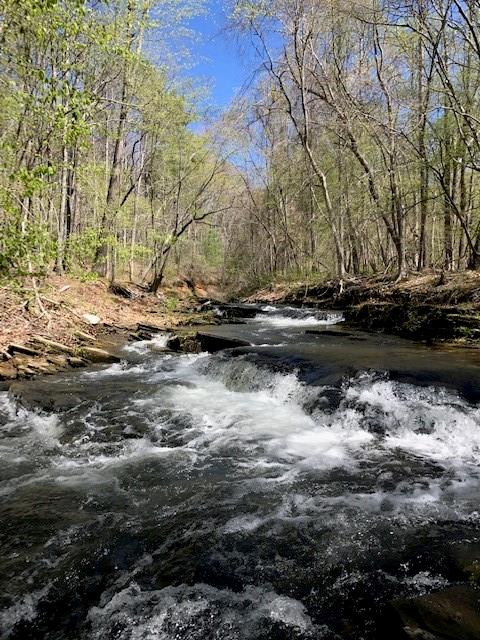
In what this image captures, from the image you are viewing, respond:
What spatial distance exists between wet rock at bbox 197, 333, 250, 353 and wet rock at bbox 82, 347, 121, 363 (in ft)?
7.68

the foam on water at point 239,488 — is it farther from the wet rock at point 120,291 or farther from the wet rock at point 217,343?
the wet rock at point 120,291

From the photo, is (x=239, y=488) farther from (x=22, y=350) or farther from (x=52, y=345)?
(x=52, y=345)

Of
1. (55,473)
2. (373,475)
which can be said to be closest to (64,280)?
(55,473)

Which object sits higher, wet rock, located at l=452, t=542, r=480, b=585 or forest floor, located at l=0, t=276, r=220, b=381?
forest floor, located at l=0, t=276, r=220, b=381

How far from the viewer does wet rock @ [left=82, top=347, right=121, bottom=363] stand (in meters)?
10.0

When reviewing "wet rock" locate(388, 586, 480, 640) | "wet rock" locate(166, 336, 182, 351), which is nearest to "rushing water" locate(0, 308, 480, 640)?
"wet rock" locate(388, 586, 480, 640)

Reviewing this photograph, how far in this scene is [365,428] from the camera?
252 inches

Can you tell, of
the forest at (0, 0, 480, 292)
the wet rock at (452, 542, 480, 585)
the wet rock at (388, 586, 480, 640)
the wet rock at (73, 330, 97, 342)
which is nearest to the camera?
the wet rock at (388, 586, 480, 640)

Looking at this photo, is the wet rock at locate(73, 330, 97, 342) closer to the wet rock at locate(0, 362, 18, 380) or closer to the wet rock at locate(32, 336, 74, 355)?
the wet rock at locate(32, 336, 74, 355)

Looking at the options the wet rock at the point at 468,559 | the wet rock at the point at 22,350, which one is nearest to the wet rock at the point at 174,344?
the wet rock at the point at 22,350

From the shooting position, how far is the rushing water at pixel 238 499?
3.01 m

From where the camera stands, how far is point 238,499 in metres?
4.48

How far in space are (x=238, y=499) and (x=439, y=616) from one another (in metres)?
2.27

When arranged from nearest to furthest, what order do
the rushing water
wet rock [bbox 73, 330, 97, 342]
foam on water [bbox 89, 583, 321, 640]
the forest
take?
foam on water [bbox 89, 583, 321, 640] < the rushing water < the forest < wet rock [bbox 73, 330, 97, 342]
